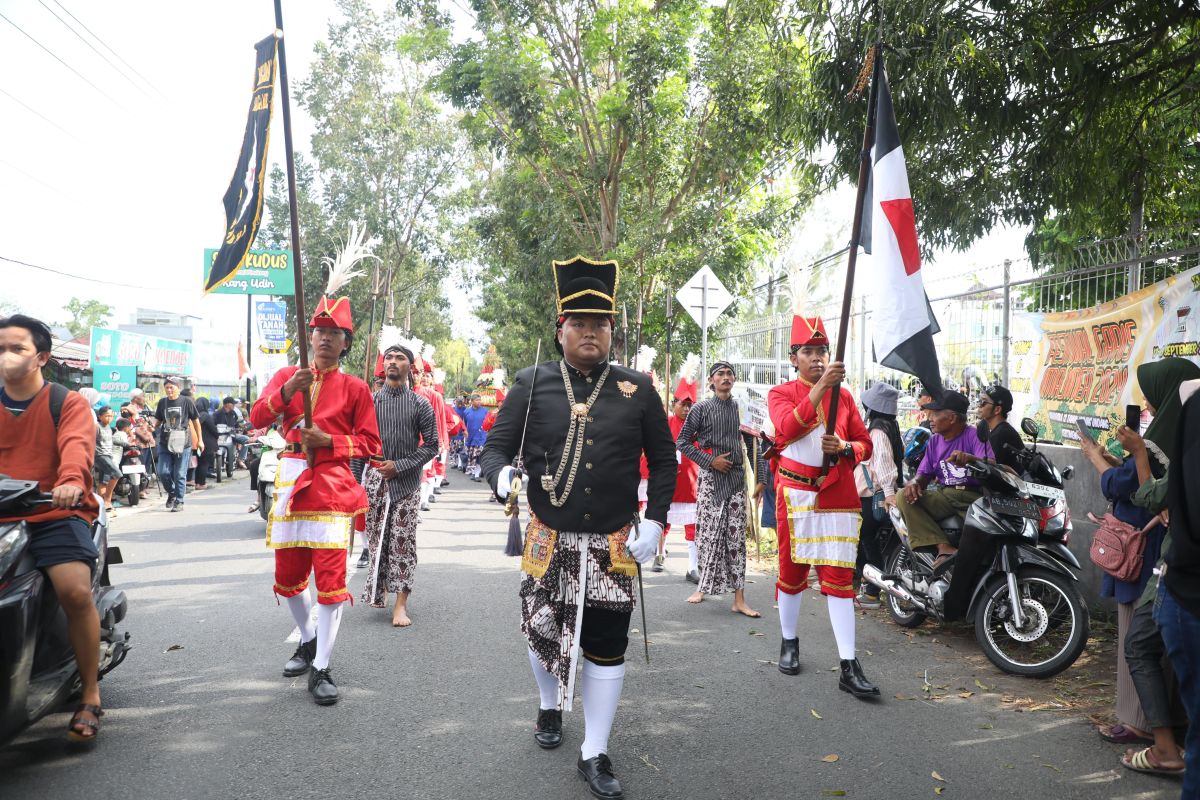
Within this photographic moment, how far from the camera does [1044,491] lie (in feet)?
19.5

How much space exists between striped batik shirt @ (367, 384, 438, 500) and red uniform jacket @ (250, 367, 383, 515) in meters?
1.82

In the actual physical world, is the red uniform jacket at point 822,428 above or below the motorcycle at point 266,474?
above

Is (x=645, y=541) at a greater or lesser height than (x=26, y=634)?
greater

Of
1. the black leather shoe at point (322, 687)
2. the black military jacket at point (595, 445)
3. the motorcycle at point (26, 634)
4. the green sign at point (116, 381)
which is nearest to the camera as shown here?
the motorcycle at point (26, 634)

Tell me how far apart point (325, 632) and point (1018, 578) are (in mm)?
4187

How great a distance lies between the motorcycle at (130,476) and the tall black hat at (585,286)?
12.6 metres

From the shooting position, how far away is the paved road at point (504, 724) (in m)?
3.92

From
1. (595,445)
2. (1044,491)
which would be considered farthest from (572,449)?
(1044,491)

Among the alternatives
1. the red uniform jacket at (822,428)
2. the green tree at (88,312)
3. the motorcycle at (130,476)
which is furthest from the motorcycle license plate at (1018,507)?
the green tree at (88,312)

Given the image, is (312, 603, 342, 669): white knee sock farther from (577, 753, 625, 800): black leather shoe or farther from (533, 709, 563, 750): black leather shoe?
(577, 753, 625, 800): black leather shoe

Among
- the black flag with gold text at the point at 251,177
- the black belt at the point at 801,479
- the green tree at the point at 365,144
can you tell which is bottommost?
the black belt at the point at 801,479

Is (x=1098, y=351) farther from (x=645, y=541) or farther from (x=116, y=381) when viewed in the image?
(x=116, y=381)

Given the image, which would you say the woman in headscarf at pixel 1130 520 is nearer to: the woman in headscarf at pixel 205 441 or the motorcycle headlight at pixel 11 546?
the motorcycle headlight at pixel 11 546

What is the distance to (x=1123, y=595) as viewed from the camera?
15.5 ft
